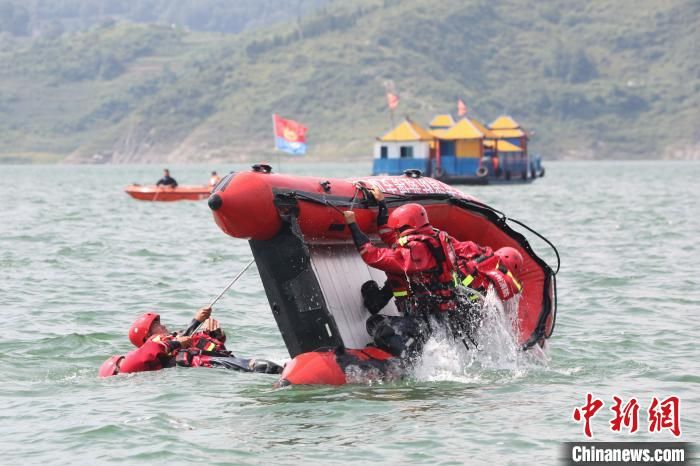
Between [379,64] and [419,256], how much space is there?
182 m

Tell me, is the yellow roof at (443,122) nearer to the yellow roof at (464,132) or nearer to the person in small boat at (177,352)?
the yellow roof at (464,132)

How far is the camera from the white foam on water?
1100cm

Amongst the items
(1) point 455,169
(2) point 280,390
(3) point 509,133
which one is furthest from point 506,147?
(2) point 280,390

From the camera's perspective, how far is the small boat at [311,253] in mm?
10367

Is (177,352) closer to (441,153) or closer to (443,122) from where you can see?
(441,153)

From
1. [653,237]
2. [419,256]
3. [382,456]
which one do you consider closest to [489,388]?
[419,256]

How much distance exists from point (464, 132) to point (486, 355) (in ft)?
164

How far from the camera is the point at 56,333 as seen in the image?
13.5 m

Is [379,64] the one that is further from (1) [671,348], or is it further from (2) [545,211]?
(1) [671,348]

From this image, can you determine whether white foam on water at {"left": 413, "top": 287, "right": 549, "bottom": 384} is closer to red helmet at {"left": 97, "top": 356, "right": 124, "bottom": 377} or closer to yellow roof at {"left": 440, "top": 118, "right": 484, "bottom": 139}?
red helmet at {"left": 97, "top": 356, "right": 124, "bottom": 377}

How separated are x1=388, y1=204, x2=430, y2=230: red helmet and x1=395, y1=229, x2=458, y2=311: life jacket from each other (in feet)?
0.26

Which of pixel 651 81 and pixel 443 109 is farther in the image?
pixel 651 81

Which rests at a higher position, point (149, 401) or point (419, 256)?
point (419, 256)

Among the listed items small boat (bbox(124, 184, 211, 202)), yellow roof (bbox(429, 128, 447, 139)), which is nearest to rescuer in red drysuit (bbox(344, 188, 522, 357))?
small boat (bbox(124, 184, 211, 202))
